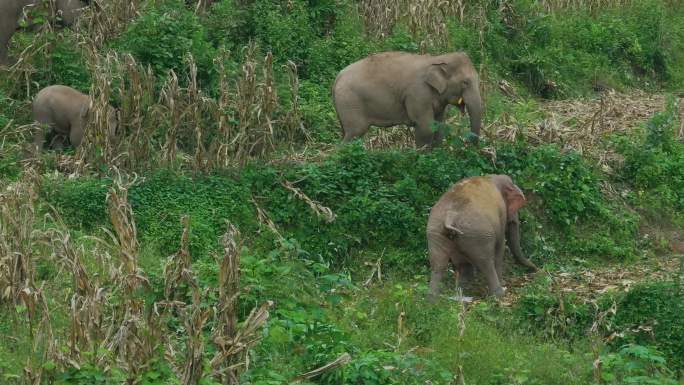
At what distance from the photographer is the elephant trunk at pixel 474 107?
16.3 meters

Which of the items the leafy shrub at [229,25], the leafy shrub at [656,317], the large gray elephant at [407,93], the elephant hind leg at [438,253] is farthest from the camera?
the leafy shrub at [229,25]

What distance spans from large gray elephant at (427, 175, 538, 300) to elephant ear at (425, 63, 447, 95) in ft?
7.04

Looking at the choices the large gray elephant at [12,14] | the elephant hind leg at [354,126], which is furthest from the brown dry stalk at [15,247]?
the large gray elephant at [12,14]

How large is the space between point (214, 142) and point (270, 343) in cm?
531

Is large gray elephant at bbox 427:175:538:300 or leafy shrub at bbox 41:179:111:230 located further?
leafy shrub at bbox 41:179:111:230

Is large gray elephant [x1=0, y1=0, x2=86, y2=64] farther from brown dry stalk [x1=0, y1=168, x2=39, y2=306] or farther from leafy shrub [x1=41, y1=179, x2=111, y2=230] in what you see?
brown dry stalk [x1=0, y1=168, x2=39, y2=306]

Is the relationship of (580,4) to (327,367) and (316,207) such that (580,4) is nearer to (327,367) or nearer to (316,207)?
(316,207)

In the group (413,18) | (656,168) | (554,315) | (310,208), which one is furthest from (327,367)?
(413,18)

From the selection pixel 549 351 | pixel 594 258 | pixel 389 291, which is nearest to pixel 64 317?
pixel 389 291

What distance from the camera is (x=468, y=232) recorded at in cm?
1384

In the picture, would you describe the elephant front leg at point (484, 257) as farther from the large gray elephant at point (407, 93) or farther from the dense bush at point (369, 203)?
the large gray elephant at point (407, 93)

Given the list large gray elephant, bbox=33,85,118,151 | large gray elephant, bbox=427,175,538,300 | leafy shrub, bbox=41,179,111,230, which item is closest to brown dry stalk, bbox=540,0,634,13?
large gray elephant, bbox=33,85,118,151

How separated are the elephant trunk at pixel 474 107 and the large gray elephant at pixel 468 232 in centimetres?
187

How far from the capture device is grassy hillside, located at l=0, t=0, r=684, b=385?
10.6 meters
